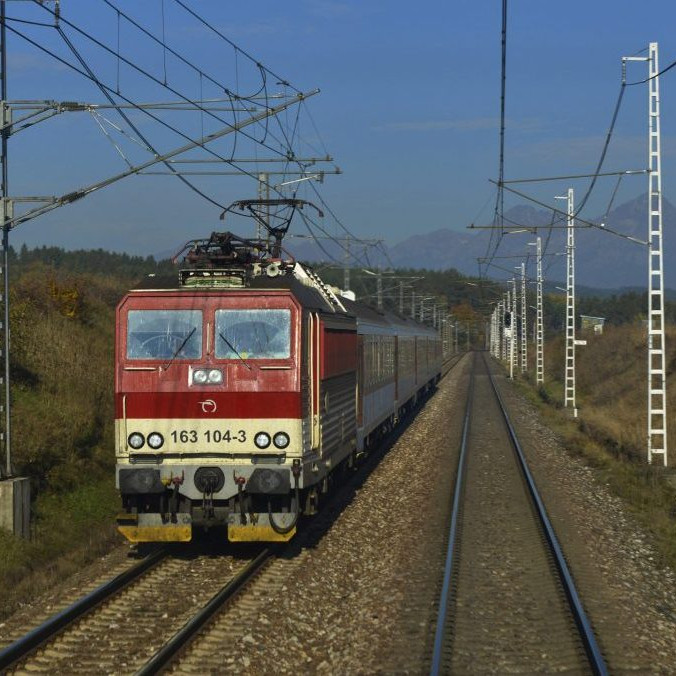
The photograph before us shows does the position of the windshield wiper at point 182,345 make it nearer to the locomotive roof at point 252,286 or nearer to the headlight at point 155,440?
the locomotive roof at point 252,286

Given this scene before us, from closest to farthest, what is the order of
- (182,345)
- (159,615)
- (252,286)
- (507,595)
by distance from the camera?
1. (159,615)
2. (507,595)
3. (182,345)
4. (252,286)

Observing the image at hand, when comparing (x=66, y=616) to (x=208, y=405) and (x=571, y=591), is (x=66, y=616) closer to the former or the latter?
(x=208, y=405)

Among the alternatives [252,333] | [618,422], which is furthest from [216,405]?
[618,422]

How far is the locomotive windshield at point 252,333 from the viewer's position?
38.3 ft

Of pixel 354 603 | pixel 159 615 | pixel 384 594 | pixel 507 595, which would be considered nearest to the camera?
pixel 159 615

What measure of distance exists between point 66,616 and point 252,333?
404 centimetres

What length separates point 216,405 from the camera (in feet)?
37.7

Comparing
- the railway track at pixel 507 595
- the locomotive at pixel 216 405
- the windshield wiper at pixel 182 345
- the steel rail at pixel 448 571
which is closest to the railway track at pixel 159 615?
the locomotive at pixel 216 405

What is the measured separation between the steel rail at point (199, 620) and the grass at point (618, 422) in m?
5.20

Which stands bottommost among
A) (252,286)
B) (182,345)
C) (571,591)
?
(571,591)

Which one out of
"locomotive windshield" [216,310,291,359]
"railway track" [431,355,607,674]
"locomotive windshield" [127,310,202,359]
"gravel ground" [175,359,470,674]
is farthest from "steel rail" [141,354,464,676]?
"locomotive windshield" [127,310,202,359]

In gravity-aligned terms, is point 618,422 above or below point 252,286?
below

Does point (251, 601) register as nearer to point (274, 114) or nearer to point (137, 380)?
point (137, 380)

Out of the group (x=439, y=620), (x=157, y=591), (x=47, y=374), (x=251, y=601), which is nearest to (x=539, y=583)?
(x=439, y=620)
